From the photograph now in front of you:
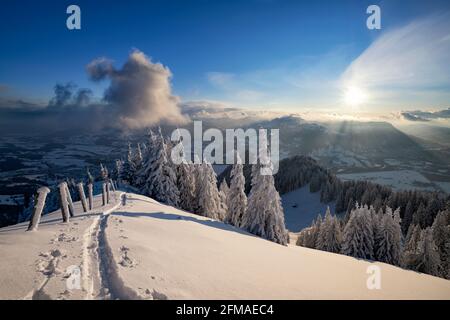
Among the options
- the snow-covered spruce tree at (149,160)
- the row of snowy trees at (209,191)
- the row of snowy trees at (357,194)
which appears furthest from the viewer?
the row of snowy trees at (357,194)

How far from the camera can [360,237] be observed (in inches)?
1347

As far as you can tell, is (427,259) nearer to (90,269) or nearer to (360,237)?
(360,237)

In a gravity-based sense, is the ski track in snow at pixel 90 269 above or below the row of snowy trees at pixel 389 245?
above

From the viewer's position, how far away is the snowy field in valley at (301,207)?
332 ft

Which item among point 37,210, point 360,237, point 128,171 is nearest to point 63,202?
point 37,210

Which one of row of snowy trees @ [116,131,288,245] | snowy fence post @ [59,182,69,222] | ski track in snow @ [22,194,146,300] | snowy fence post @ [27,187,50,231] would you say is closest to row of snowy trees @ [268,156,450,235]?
row of snowy trees @ [116,131,288,245]

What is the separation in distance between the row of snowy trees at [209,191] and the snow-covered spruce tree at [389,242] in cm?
1705

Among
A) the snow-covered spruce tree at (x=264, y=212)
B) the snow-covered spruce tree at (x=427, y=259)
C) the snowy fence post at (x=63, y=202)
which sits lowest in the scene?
the snow-covered spruce tree at (x=427, y=259)

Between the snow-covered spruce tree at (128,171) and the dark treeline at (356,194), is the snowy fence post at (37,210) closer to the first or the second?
the snow-covered spruce tree at (128,171)

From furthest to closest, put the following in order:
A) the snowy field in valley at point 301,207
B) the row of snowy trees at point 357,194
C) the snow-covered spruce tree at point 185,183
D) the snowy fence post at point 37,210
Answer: the snowy field in valley at point 301,207 → the row of snowy trees at point 357,194 → the snow-covered spruce tree at point 185,183 → the snowy fence post at point 37,210

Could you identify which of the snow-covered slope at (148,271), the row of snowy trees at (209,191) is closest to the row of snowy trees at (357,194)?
the row of snowy trees at (209,191)

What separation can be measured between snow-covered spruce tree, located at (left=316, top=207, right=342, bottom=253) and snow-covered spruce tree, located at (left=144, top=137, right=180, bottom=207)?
26.7 metres
